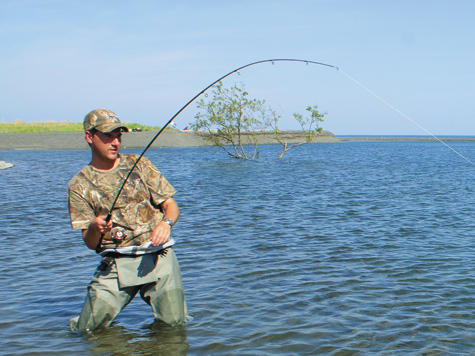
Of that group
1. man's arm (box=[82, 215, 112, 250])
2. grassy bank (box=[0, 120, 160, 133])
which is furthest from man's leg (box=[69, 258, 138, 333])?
grassy bank (box=[0, 120, 160, 133])

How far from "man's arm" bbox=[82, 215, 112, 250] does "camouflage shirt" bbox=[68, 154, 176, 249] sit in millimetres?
91

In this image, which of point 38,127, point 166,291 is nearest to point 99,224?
point 166,291

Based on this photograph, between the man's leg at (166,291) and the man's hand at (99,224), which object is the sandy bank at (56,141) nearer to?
the man's leg at (166,291)

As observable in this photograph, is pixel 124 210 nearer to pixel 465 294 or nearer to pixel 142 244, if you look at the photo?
pixel 142 244

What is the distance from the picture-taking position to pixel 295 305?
21.0 feet

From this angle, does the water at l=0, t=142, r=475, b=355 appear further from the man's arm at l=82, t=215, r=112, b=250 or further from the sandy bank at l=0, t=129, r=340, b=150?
the sandy bank at l=0, t=129, r=340, b=150

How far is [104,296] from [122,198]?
831 mm

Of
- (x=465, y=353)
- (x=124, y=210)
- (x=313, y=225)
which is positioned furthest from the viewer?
(x=313, y=225)

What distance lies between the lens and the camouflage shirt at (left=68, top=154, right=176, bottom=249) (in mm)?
4246

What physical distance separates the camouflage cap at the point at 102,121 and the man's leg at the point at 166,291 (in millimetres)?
1105

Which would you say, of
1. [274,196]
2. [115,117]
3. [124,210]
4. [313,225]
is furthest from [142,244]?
[274,196]

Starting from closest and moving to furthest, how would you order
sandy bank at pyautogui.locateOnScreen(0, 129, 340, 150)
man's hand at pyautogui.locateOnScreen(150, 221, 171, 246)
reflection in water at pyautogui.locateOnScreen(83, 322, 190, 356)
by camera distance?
man's hand at pyautogui.locateOnScreen(150, 221, 171, 246)
reflection in water at pyautogui.locateOnScreen(83, 322, 190, 356)
sandy bank at pyautogui.locateOnScreen(0, 129, 340, 150)

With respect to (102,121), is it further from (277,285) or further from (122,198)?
(277,285)

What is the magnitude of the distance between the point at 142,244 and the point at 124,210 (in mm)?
306
